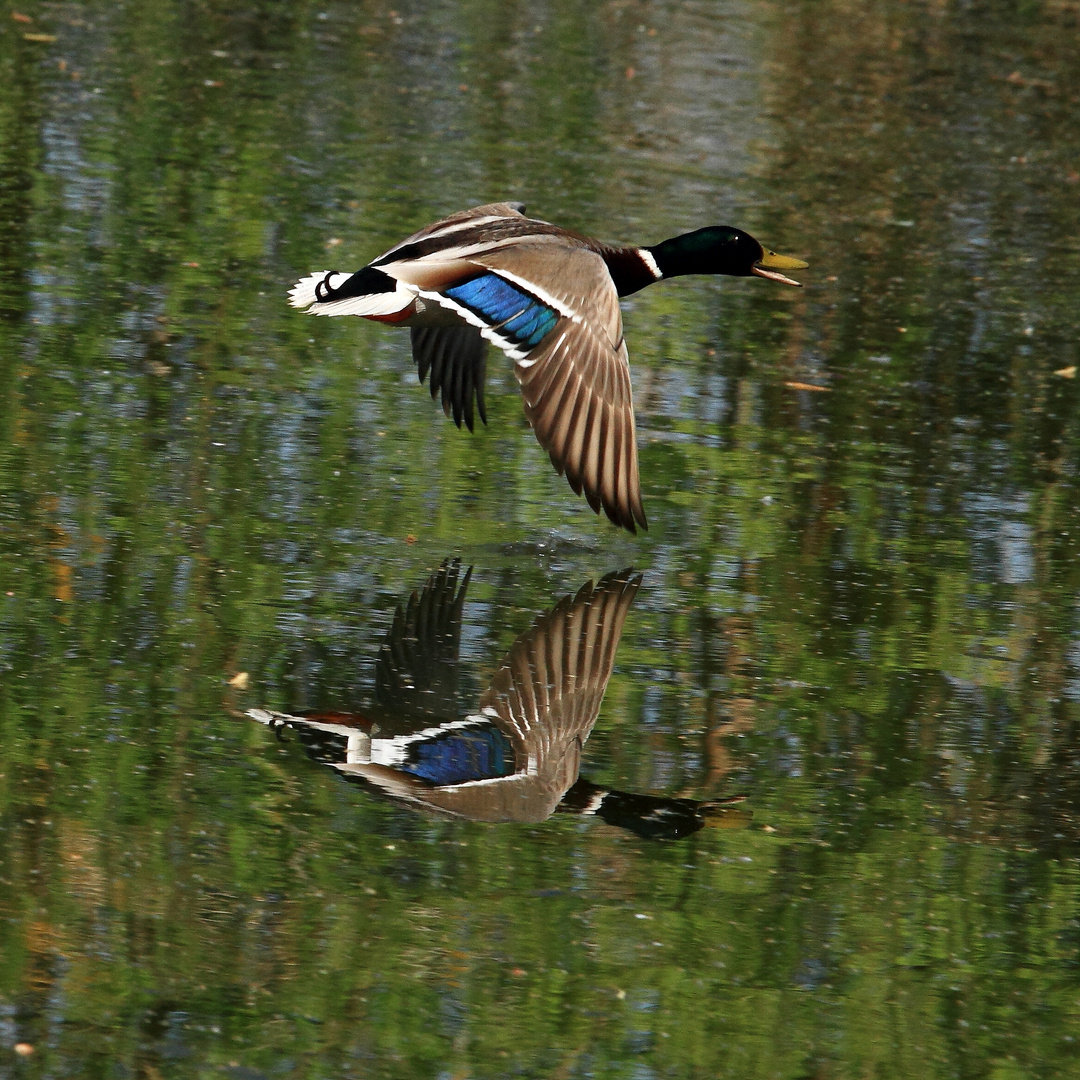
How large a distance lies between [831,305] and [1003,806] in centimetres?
496

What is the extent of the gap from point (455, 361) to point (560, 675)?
1989mm

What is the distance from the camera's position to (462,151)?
1156 centimetres

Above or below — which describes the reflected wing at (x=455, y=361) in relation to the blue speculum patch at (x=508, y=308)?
below

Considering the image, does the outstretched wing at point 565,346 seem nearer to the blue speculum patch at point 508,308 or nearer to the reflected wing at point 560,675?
the blue speculum patch at point 508,308

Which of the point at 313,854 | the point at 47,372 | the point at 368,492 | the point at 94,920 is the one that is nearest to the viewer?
the point at 94,920

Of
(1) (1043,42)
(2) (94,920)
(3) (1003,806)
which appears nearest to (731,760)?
(3) (1003,806)

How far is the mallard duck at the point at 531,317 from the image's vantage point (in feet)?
18.1

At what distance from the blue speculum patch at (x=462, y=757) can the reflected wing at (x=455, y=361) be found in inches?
89.4

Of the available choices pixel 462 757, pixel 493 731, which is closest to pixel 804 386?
pixel 493 731

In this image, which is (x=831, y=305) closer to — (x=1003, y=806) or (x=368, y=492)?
(x=368, y=492)

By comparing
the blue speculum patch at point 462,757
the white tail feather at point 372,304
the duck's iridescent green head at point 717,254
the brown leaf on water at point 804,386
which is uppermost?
the duck's iridescent green head at point 717,254

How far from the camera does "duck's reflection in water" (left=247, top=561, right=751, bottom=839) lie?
452 centimetres

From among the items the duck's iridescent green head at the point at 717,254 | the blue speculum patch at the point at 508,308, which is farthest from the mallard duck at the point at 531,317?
the duck's iridescent green head at the point at 717,254

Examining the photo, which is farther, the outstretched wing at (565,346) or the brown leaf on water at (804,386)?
the brown leaf on water at (804,386)
